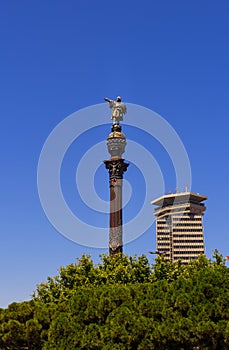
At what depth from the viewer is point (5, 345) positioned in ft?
127

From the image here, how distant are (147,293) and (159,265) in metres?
16.2

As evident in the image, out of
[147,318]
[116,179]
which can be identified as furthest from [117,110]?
[147,318]

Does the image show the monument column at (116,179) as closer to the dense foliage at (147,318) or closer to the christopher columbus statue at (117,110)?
the christopher columbus statue at (117,110)

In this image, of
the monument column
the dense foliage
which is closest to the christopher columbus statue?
the monument column

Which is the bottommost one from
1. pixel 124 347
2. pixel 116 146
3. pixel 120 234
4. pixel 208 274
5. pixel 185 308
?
pixel 124 347

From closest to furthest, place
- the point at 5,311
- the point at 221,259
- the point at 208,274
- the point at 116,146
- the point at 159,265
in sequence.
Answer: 1. the point at 208,274
2. the point at 5,311
3. the point at 221,259
4. the point at 159,265
5. the point at 116,146

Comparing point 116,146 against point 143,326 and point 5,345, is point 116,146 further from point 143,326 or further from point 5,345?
point 143,326

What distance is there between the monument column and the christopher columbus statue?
0.16m

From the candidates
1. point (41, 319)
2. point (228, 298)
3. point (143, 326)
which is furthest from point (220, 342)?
point (41, 319)

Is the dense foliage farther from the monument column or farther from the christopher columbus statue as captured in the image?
the christopher columbus statue

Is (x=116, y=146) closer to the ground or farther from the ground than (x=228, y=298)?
farther from the ground

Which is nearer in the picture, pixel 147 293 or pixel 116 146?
pixel 147 293

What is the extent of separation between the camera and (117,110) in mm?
76500

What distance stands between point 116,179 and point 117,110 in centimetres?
1259
